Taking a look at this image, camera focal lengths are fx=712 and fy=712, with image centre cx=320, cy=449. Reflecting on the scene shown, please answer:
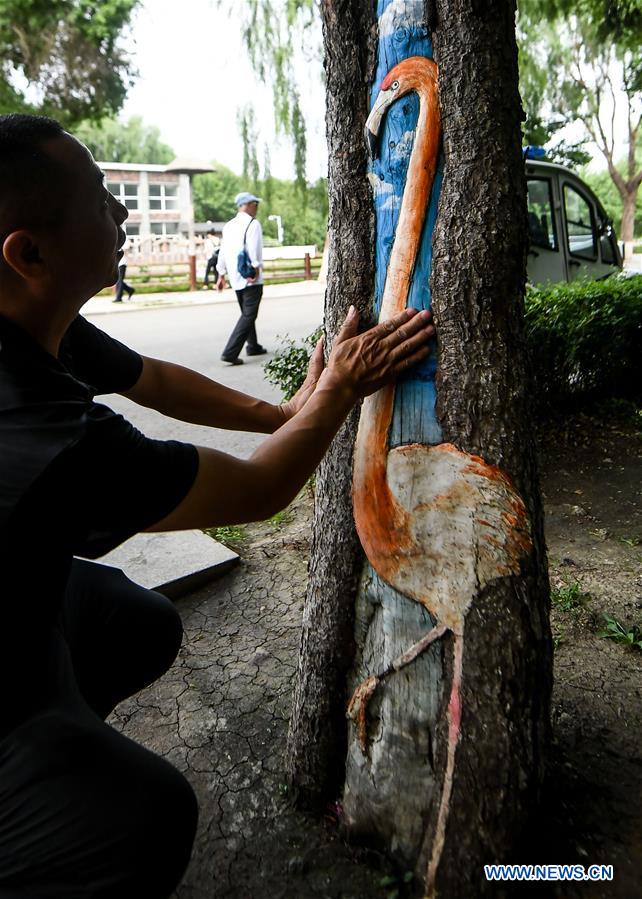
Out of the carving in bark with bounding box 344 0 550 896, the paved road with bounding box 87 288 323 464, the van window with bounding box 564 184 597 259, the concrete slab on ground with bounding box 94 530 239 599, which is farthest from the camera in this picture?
the van window with bounding box 564 184 597 259

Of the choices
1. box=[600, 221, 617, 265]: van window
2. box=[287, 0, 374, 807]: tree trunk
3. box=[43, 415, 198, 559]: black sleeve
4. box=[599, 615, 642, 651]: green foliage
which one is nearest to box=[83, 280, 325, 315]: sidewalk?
box=[600, 221, 617, 265]: van window

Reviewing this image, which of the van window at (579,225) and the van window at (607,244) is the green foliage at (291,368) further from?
the van window at (607,244)

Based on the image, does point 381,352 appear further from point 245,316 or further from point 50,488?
point 245,316

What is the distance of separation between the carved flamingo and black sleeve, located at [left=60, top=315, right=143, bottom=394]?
713 mm

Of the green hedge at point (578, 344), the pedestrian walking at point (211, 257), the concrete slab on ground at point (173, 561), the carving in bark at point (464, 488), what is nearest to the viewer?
the carving in bark at point (464, 488)

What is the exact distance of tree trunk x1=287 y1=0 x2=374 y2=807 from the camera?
174 centimetres

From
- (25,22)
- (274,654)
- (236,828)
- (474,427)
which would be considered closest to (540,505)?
(474,427)

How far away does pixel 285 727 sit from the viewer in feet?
7.63

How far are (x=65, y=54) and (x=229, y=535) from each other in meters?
12.6

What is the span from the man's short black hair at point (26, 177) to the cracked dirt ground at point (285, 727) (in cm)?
162

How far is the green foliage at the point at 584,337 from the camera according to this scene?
4.85m

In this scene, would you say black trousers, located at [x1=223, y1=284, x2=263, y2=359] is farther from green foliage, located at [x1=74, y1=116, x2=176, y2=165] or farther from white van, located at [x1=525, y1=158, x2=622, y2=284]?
green foliage, located at [x1=74, y1=116, x2=176, y2=165]

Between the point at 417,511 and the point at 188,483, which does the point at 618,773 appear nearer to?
the point at 417,511

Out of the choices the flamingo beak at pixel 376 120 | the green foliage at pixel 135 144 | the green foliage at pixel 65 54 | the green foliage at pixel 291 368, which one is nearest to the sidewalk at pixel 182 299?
the green foliage at pixel 65 54
